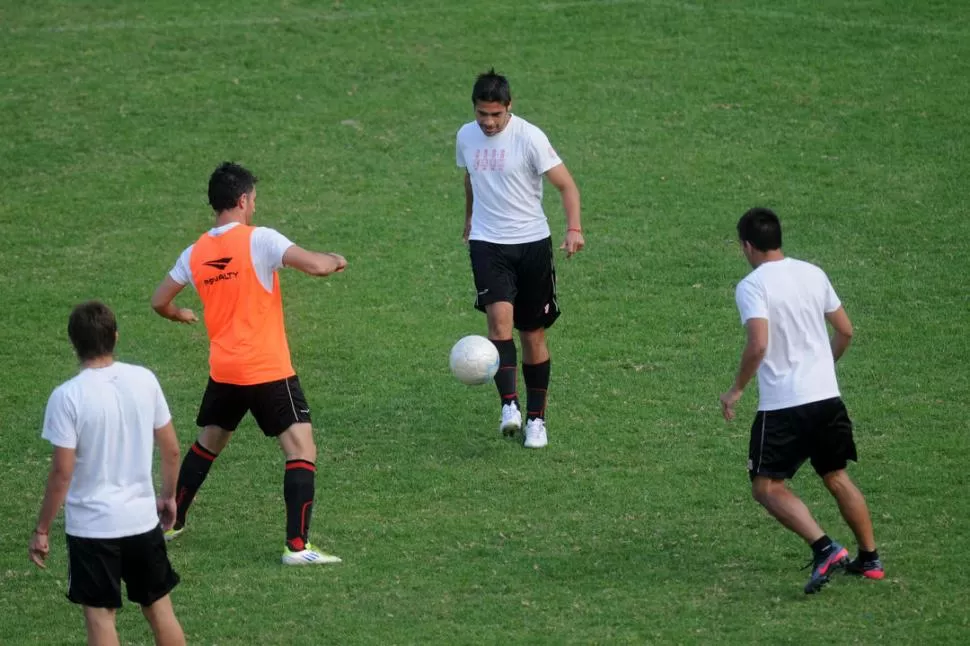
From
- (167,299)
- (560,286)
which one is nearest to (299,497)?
(167,299)

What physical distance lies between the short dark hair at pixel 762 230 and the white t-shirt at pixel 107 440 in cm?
316

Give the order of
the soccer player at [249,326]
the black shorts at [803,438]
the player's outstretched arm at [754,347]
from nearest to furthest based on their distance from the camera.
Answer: the player's outstretched arm at [754,347] < the black shorts at [803,438] < the soccer player at [249,326]

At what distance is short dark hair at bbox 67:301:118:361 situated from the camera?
5730 millimetres

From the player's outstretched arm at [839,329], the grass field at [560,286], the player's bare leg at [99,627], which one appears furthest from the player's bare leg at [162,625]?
the player's outstretched arm at [839,329]

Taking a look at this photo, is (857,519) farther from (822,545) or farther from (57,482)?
(57,482)

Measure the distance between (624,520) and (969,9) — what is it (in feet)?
43.5

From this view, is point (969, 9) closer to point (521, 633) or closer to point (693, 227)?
point (693, 227)

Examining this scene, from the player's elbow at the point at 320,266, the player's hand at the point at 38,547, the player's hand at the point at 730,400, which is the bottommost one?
the player's hand at the point at 38,547

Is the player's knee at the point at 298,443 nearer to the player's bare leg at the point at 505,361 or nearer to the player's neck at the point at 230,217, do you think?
the player's neck at the point at 230,217

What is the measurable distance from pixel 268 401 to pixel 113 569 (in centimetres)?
191

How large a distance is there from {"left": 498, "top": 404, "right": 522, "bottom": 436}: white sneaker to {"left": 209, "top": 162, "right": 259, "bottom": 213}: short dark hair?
2.86 meters

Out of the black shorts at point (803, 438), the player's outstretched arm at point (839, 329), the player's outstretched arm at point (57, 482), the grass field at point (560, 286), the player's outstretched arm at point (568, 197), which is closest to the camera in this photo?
the player's outstretched arm at point (57, 482)

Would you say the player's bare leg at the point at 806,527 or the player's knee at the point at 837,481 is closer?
the player's bare leg at the point at 806,527

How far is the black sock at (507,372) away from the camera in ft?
31.3
